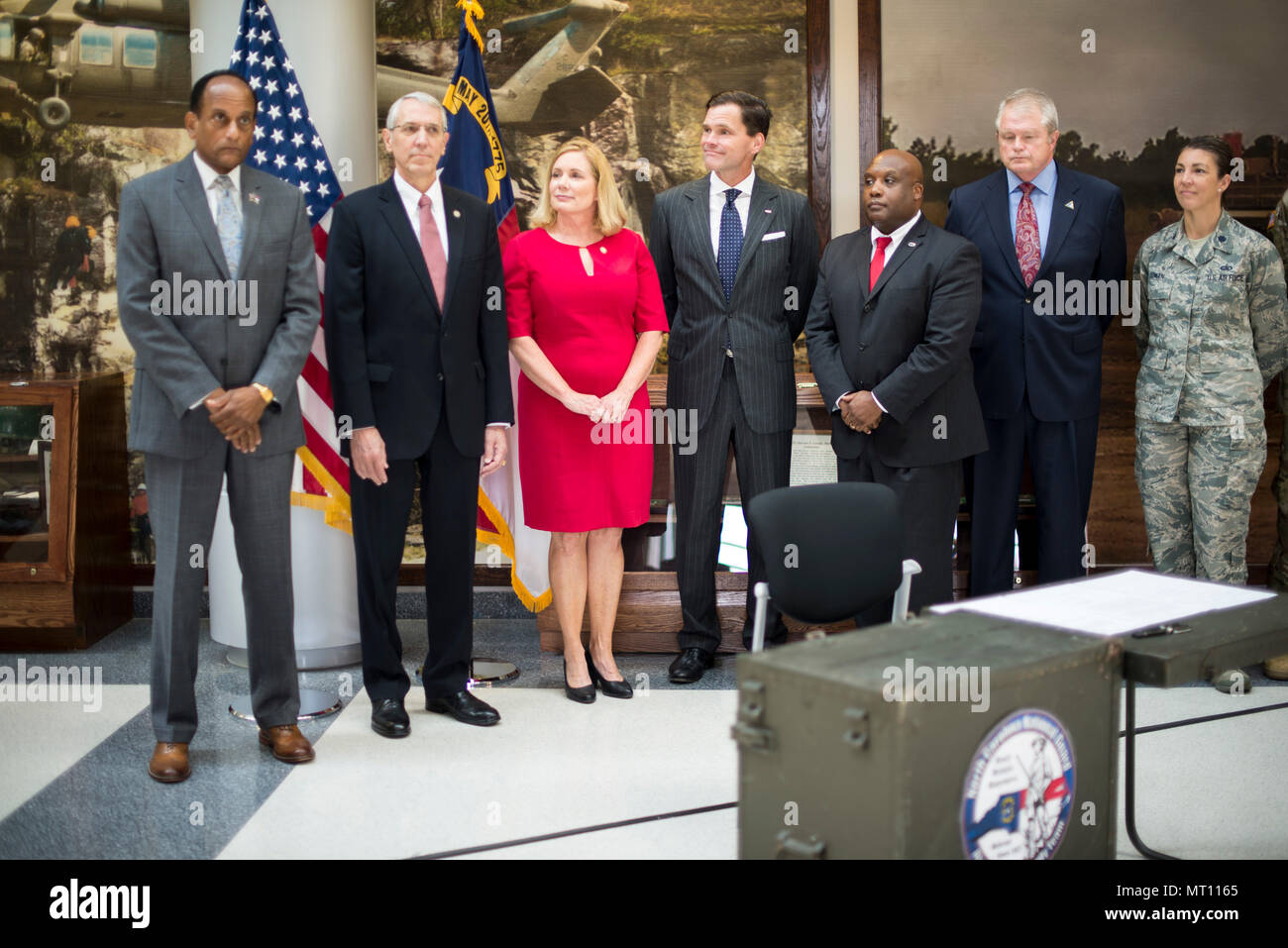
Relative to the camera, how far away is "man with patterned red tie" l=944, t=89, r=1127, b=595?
450 cm

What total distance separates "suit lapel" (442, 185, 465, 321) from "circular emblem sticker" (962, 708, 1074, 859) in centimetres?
239

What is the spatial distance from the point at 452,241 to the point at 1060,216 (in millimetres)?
2182

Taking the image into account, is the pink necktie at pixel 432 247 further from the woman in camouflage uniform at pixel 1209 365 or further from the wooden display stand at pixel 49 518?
the woman in camouflage uniform at pixel 1209 365

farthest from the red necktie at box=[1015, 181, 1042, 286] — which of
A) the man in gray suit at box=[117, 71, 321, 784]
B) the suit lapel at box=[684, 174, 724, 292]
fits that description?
the man in gray suit at box=[117, 71, 321, 784]

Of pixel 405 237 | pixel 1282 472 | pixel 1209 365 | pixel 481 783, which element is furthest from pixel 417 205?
pixel 1282 472

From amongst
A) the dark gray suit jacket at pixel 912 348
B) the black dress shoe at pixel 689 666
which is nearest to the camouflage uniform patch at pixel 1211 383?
the dark gray suit jacket at pixel 912 348

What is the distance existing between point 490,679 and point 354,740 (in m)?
0.79

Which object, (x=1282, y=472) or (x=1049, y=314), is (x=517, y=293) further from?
(x=1282, y=472)

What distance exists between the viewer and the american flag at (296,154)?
180 inches

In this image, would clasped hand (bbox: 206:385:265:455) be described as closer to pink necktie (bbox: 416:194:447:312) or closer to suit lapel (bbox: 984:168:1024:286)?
pink necktie (bbox: 416:194:447:312)

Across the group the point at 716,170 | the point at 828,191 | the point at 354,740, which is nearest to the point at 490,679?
the point at 354,740

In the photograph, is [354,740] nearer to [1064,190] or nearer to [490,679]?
[490,679]

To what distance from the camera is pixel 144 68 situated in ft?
18.4

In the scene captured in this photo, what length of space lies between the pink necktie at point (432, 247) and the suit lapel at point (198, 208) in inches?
25.8
